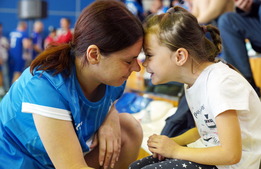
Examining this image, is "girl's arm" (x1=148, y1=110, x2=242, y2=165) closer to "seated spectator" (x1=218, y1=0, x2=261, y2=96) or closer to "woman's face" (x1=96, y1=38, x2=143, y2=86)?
"woman's face" (x1=96, y1=38, x2=143, y2=86)

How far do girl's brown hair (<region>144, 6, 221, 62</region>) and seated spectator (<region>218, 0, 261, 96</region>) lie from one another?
84cm

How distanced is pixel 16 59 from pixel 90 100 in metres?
6.00

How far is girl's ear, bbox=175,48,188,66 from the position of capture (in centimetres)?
100

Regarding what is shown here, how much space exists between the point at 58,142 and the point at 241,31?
133cm

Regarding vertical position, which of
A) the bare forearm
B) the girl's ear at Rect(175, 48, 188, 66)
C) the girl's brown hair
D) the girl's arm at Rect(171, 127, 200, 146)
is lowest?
the girl's arm at Rect(171, 127, 200, 146)

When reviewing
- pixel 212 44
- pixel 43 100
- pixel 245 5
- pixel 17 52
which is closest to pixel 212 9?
pixel 245 5

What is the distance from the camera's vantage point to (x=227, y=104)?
0.86m

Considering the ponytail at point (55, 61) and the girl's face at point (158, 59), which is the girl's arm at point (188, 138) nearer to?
the girl's face at point (158, 59)

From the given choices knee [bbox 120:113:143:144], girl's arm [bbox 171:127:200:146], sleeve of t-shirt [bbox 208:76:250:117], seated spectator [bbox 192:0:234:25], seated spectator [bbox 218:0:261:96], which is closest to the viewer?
sleeve of t-shirt [bbox 208:76:250:117]

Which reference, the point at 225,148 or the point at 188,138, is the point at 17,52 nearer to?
the point at 188,138

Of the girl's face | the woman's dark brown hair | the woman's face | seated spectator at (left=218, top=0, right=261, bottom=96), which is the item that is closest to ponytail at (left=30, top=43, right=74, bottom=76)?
the woman's dark brown hair

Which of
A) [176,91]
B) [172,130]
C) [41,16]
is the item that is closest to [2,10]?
[41,16]

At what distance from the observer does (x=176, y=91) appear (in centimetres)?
247

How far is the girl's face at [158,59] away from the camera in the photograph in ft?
3.36
